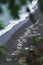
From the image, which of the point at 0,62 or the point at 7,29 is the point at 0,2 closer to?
the point at 0,62

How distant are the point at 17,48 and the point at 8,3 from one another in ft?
11.4

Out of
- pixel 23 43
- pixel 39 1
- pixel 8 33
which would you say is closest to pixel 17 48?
pixel 23 43

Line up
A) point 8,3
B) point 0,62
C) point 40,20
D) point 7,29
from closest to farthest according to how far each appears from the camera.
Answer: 1. point 8,3
2. point 0,62
3. point 7,29
4. point 40,20

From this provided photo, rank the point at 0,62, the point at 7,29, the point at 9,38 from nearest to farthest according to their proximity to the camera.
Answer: the point at 0,62 < the point at 9,38 < the point at 7,29

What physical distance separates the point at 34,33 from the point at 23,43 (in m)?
0.63

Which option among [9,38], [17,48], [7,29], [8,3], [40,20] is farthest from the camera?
[40,20]

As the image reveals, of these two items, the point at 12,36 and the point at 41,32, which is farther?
the point at 41,32

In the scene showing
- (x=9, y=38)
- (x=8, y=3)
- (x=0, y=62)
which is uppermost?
(x=9, y=38)

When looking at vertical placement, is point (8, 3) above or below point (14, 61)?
below

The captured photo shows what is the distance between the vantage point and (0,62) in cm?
383

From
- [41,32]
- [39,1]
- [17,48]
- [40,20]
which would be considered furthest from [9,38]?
[39,1]

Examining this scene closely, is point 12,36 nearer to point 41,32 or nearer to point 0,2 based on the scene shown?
point 41,32

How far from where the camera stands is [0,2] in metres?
1.06

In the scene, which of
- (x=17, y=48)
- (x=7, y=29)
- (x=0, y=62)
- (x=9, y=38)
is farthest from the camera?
(x=7, y=29)
